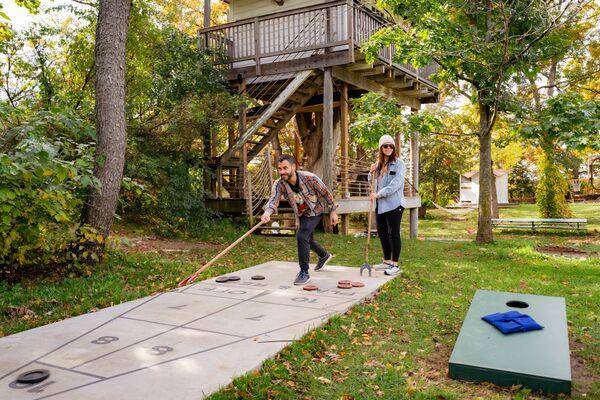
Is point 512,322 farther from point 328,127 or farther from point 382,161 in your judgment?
point 328,127

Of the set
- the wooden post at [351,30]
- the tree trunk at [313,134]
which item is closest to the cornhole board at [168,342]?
the wooden post at [351,30]

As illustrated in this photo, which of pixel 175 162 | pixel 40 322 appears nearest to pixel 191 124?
pixel 175 162

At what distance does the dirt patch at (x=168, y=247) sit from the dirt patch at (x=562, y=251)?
23.7ft

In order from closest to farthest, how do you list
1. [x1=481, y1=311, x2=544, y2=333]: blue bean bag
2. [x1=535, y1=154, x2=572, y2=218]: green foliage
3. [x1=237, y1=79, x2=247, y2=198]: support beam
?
[x1=481, y1=311, x2=544, y2=333]: blue bean bag
[x1=237, y1=79, x2=247, y2=198]: support beam
[x1=535, y1=154, x2=572, y2=218]: green foliage

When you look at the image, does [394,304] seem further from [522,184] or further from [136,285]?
[522,184]

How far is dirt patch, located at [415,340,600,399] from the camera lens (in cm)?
311

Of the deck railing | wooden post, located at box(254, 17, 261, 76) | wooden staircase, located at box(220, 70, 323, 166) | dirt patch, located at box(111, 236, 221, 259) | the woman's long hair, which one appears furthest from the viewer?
wooden post, located at box(254, 17, 261, 76)

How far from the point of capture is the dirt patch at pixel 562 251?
10086mm

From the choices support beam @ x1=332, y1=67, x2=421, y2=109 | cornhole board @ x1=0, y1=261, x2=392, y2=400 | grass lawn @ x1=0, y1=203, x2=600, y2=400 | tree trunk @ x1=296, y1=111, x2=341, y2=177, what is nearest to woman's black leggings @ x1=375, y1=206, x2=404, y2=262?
grass lawn @ x1=0, y1=203, x2=600, y2=400

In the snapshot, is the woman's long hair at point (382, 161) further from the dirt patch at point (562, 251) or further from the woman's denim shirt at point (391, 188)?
the dirt patch at point (562, 251)

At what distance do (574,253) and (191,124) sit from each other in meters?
8.90

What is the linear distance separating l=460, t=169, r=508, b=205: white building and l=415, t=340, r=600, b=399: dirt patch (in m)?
28.7

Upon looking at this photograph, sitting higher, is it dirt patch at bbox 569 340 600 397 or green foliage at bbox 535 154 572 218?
green foliage at bbox 535 154 572 218

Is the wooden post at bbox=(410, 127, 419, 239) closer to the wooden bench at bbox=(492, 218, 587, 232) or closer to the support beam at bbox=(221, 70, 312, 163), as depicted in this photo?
the wooden bench at bbox=(492, 218, 587, 232)
